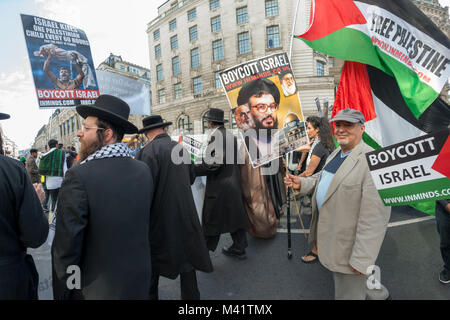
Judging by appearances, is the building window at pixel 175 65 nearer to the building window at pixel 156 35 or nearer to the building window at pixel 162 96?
the building window at pixel 162 96

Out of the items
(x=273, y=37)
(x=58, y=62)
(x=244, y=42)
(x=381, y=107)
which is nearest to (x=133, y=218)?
(x=381, y=107)

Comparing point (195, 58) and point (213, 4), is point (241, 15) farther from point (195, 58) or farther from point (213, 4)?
point (195, 58)

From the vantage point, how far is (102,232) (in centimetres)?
146

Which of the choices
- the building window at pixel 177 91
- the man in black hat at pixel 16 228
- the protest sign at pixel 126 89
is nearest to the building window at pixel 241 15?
the building window at pixel 177 91

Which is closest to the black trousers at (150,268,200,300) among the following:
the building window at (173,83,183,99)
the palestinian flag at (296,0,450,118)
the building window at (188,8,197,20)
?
the palestinian flag at (296,0,450,118)

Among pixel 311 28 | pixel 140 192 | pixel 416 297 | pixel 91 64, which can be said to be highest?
pixel 91 64

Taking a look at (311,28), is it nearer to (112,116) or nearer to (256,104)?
(256,104)

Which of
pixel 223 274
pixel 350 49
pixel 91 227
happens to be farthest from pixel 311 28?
pixel 223 274

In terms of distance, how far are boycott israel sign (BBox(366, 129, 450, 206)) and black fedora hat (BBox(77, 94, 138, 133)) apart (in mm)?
1837

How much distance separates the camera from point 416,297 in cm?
251

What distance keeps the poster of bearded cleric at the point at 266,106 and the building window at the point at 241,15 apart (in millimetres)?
26046

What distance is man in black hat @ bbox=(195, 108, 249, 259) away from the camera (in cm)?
349

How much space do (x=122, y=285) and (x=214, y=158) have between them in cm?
216

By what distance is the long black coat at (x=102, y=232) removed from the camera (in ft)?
4.52
